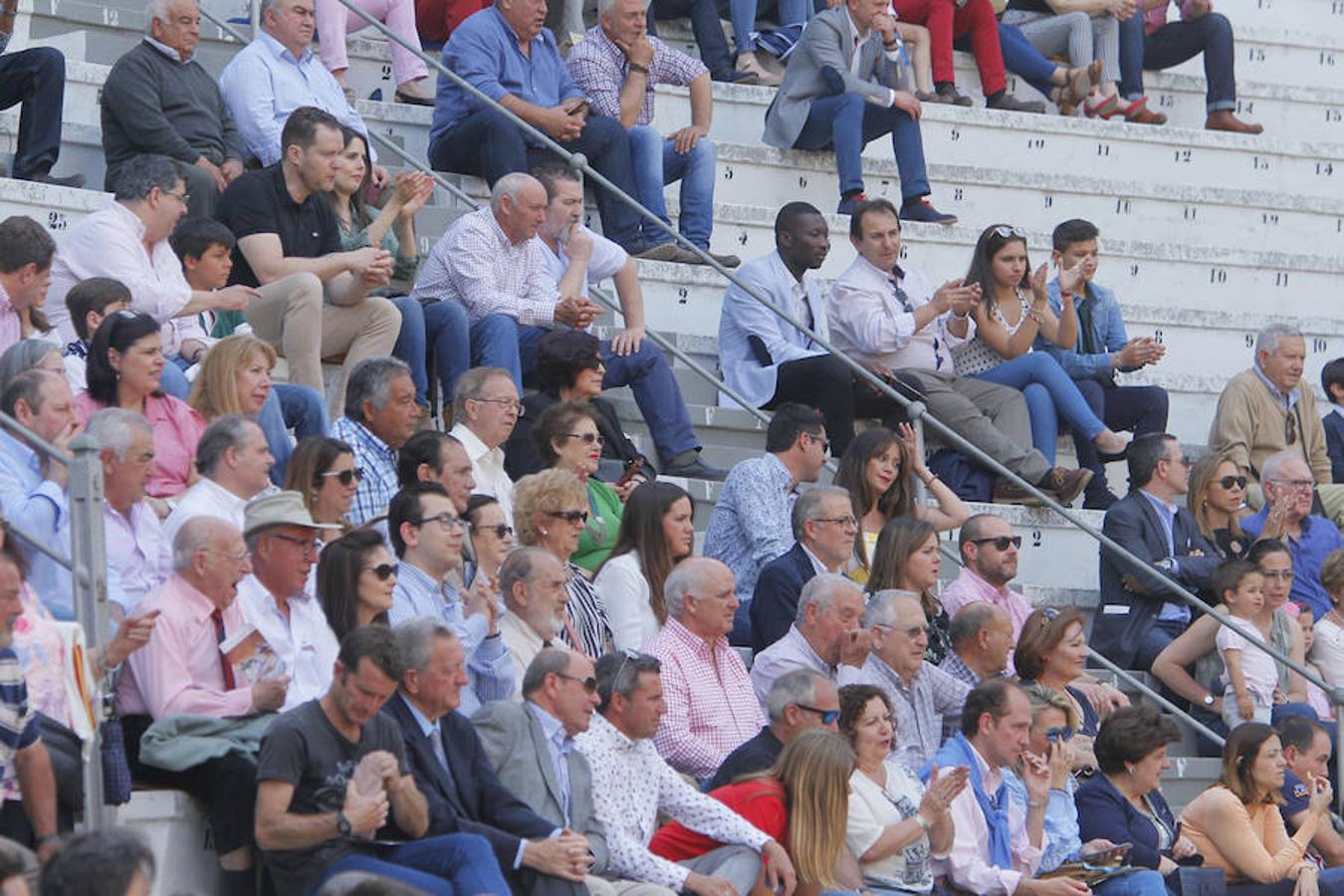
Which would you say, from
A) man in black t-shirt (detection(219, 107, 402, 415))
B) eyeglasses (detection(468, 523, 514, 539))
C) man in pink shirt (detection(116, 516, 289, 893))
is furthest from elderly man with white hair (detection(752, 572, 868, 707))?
man in pink shirt (detection(116, 516, 289, 893))

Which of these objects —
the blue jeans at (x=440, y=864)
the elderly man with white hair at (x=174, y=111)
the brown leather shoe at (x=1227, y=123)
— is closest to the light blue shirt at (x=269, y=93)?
the elderly man with white hair at (x=174, y=111)

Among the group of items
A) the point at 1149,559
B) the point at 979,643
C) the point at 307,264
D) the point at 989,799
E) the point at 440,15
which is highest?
the point at 440,15

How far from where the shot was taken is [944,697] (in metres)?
9.43

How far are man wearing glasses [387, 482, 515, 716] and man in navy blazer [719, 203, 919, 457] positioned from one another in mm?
2880

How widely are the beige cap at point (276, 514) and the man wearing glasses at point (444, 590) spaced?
0.44 meters

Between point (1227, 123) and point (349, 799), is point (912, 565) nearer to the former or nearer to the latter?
point (349, 799)

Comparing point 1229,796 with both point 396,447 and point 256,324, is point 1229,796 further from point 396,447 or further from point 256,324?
point 256,324

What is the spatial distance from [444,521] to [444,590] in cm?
21

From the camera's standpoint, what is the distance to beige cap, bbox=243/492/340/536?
7867mm

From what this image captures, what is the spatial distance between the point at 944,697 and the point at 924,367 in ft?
8.33

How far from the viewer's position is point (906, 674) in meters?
9.23

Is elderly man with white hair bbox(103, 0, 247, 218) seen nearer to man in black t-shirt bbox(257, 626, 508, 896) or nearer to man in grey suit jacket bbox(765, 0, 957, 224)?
man in grey suit jacket bbox(765, 0, 957, 224)

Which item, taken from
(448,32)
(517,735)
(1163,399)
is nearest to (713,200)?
(448,32)

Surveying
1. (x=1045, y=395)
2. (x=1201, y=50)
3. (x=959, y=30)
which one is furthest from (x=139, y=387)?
(x=1201, y=50)
